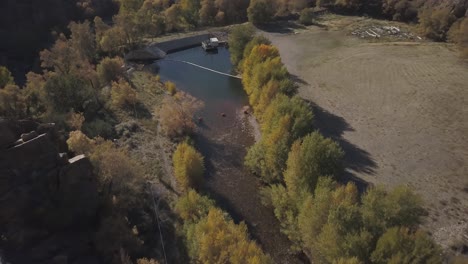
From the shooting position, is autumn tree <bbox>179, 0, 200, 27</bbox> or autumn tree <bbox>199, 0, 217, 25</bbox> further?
autumn tree <bbox>179, 0, 200, 27</bbox>

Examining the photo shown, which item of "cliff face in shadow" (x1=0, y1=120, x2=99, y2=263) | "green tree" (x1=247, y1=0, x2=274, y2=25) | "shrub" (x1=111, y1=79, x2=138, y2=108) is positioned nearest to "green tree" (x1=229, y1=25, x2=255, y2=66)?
"shrub" (x1=111, y1=79, x2=138, y2=108)

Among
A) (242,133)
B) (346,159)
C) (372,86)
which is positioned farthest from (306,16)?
(346,159)

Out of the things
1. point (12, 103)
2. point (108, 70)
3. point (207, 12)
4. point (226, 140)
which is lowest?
point (226, 140)

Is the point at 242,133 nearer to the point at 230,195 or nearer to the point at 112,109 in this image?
the point at 230,195

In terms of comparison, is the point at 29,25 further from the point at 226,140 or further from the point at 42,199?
the point at 42,199

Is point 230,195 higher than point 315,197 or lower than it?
lower

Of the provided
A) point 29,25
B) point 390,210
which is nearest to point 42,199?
point 390,210

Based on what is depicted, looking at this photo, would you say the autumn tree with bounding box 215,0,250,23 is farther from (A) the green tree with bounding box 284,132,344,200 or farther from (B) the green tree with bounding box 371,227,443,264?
(B) the green tree with bounding box 371,227,443,264
